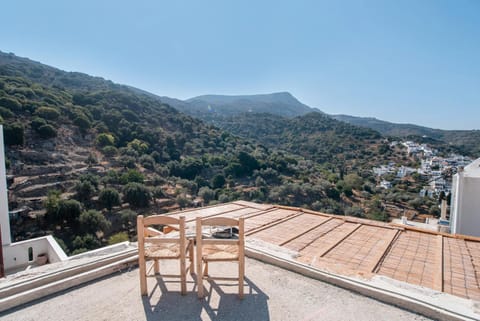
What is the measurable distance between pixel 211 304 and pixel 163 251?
72cm

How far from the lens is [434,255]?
150 inches

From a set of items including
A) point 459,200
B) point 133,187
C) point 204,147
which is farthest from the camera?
point 204,147

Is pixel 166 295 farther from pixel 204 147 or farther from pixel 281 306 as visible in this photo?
pixel 204 147

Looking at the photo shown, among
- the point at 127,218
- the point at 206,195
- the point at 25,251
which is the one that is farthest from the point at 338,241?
the point at 206,195

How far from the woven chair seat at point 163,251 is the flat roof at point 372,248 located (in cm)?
165

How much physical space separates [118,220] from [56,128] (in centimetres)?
1406

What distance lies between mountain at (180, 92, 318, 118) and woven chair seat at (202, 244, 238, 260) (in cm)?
7377

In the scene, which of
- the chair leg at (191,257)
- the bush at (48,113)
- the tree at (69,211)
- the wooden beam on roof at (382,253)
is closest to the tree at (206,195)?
the tree at (69,211)

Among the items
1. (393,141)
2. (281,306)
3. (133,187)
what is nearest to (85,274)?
(281,306)

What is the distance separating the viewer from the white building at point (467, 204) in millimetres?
6285

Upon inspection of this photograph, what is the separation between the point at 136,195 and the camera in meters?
18.5

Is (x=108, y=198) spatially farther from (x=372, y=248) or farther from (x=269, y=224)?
(x=372, y=248)

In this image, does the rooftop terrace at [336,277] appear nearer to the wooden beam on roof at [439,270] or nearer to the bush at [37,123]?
the wooden beam on roof at [439,270]

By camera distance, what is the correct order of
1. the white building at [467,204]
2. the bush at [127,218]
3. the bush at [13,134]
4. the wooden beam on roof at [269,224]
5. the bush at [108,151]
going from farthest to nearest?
1. the bush at [108,151]
2. the bush at [13,134]
3. the bush at [127,218]
4. the white building at [467,204]
5. the wooden beam on roof at [269,224]
